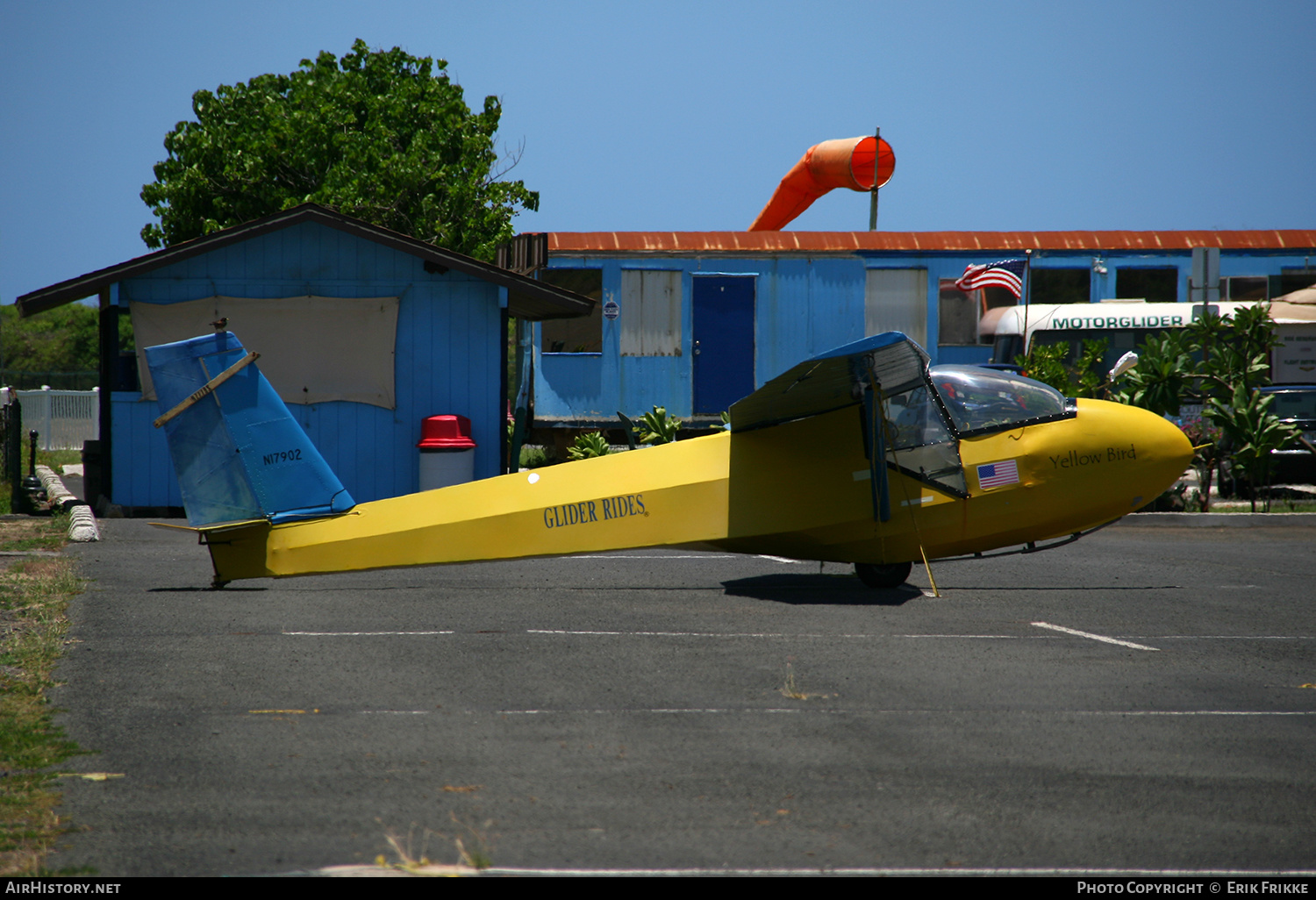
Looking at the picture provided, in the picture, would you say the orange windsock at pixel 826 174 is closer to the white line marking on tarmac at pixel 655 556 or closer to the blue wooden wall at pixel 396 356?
the blue wooden wall at pixel 396 356

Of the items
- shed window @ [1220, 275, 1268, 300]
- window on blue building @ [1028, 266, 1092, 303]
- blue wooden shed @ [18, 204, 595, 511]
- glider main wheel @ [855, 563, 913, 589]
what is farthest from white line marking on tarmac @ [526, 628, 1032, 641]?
shed window @ [1220, 275, 1268, 300]

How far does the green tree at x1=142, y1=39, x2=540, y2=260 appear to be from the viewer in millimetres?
37531

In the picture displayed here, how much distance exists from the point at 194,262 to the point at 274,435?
342 inches

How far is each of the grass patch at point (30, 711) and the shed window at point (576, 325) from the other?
37.6 ft

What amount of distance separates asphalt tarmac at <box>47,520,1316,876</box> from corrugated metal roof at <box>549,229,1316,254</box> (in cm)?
1208

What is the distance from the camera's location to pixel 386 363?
1645cm

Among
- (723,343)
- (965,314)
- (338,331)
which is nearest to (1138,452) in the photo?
(338,331)

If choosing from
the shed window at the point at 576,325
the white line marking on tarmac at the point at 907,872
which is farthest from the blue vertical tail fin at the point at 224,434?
the shed window at the point at 576,325

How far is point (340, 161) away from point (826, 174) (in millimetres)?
16458

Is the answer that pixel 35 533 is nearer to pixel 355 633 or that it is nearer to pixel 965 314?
pixel 355 633

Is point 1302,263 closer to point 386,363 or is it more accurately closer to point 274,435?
point 386,363

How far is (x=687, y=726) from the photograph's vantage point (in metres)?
5.66

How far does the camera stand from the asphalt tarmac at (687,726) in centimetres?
407

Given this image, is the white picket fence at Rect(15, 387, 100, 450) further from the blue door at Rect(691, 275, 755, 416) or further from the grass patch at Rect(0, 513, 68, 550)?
the blue door at Rect(691, 275, 755, 416)
